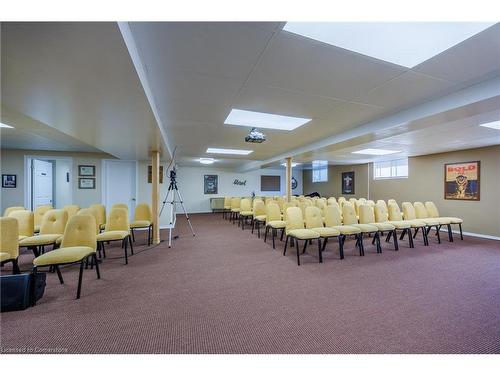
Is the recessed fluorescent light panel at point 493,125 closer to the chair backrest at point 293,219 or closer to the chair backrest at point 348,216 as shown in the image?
the chair backrest at point 348,216

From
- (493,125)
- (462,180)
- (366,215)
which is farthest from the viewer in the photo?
(462,180)

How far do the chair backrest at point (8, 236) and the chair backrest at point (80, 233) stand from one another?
440 mm

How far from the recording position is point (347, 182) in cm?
1034

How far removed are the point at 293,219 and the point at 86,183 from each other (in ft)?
20.4

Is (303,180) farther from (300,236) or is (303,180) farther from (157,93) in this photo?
(157,93)

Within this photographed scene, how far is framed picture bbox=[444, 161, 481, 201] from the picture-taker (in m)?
5.93

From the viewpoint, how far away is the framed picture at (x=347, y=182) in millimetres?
10154

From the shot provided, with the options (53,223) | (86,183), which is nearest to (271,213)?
(53,223)

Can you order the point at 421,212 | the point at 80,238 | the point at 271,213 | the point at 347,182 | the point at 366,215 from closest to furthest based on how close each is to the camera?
the point at 80,238, the point at 366,215, the point at 271,213, the point at 421,212, the point at 347,182

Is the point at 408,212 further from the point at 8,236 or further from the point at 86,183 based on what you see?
the point at 86,183

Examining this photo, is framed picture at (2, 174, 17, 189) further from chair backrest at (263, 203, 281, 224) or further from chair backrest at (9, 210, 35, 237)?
chair backrest at (263, 203, 281, 224)

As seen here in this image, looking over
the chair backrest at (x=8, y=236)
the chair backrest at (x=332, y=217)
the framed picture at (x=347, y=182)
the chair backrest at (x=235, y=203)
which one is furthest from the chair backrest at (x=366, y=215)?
the framed picture at (x=347, y=182)

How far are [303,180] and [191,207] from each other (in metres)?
7.00

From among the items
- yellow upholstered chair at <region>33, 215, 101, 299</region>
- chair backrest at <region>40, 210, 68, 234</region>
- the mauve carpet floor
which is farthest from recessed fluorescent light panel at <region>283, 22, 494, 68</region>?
chair backrest at <region>40, 210, 68, 234</region>
